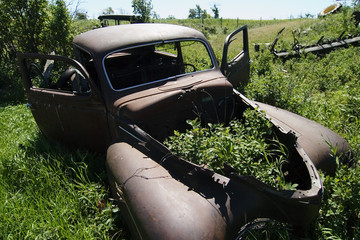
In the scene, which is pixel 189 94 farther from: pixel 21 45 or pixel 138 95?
pixel 21 45

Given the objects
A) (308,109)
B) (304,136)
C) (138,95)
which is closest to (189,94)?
(138,95)

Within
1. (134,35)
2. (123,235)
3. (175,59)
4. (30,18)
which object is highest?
(30,18)

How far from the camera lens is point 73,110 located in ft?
10.8

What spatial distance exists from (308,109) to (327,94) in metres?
1.39

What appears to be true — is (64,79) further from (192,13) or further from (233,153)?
(192,13)

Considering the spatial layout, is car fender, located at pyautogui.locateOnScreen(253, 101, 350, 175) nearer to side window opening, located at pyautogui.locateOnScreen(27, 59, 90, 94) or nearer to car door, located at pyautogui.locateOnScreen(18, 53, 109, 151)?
car door, located at pyautogui.locateOnScreen(18, 53, 109, 151)

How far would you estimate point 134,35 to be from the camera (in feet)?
10.9

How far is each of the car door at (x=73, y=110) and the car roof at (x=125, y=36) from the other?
339 millimetres

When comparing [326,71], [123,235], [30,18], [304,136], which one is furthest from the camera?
[30,18]

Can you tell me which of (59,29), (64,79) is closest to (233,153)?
(64,79)

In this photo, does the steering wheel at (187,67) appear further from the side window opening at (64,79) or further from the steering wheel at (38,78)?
the steering wheel at (38,78)

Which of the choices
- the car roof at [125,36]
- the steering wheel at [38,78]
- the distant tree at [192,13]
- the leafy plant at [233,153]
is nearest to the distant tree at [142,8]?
the steering wheel at [38,78]

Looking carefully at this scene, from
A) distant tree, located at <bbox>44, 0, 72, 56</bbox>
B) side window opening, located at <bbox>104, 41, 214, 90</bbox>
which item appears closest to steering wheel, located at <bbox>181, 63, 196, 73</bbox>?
side window opening, located at <bbox>104, 41, 214, 90</bbox>

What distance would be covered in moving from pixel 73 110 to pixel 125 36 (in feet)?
3.51
